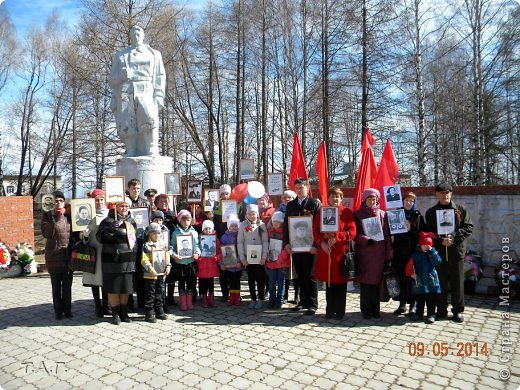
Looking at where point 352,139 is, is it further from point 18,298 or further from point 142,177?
point 18,298

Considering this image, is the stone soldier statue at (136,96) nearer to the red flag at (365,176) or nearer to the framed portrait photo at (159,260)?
the framed portrait photo at (159,260)

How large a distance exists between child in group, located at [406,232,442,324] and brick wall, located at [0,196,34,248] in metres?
9.99

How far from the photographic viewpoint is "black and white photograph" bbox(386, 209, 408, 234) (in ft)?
17.4

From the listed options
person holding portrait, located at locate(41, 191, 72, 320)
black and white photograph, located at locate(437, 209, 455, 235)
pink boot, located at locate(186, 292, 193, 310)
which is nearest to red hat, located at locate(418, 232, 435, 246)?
black and white photograph, located at locate(437, 209, 455, 235)

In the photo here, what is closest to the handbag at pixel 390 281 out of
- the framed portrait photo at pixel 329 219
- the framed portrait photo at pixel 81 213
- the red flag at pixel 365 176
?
the framed portrait photo at pixel 329 219

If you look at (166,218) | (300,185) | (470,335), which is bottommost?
(470,335)

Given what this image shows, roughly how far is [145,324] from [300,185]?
2.89 meters

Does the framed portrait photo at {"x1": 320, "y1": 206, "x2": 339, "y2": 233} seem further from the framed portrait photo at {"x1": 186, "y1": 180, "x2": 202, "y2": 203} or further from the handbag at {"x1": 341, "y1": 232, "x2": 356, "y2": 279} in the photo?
the framed portrait photo at {"x1": 186, "y1": 180, "x2": 202, "y2": 203}

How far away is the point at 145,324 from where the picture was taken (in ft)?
17.3

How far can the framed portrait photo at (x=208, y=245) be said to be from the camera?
597 cm

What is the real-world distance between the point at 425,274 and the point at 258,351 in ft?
8.18

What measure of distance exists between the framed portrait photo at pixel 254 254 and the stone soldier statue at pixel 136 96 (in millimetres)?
4306

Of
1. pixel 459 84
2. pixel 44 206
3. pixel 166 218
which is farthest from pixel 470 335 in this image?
pixel 459 84

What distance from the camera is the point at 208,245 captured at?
19.7 feet
